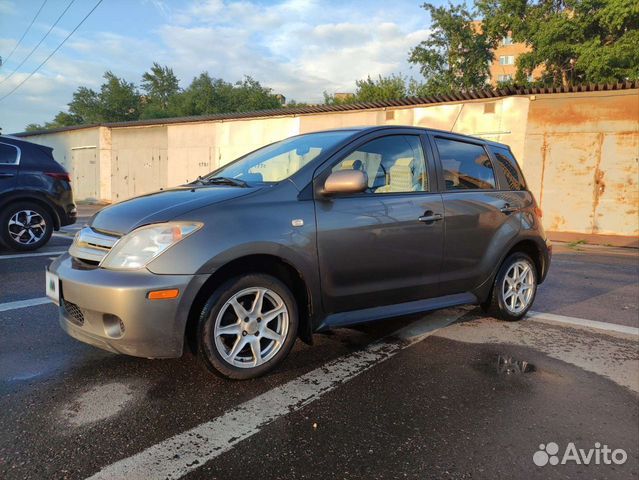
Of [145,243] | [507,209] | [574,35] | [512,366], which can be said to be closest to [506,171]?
[507,209]

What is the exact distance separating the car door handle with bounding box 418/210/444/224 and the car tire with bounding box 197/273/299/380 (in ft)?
4.23

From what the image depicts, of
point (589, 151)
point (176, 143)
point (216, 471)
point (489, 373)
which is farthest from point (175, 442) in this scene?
point (176, 143)

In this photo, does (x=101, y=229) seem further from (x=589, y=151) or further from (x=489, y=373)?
(x=589, y=151)

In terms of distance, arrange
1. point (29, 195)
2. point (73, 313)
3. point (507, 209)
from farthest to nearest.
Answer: point (29, 195) < point (507, 209) < point (73, 313)

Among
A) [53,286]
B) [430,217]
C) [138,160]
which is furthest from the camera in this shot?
[138,160]

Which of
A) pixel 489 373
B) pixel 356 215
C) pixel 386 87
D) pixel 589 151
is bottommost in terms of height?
pixel 489 373

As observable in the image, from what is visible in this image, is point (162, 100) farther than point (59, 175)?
Yes

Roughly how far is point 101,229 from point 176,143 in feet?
66.4

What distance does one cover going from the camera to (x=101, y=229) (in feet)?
10.1

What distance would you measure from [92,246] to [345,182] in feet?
5.53

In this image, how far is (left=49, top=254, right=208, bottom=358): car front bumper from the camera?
269cm

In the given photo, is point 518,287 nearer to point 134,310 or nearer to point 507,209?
point 507,209

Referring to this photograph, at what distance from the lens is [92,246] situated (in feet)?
10.0

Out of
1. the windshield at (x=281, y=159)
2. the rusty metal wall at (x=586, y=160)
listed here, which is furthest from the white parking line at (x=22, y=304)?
the rusty metal wall at (x=586, y=160)
